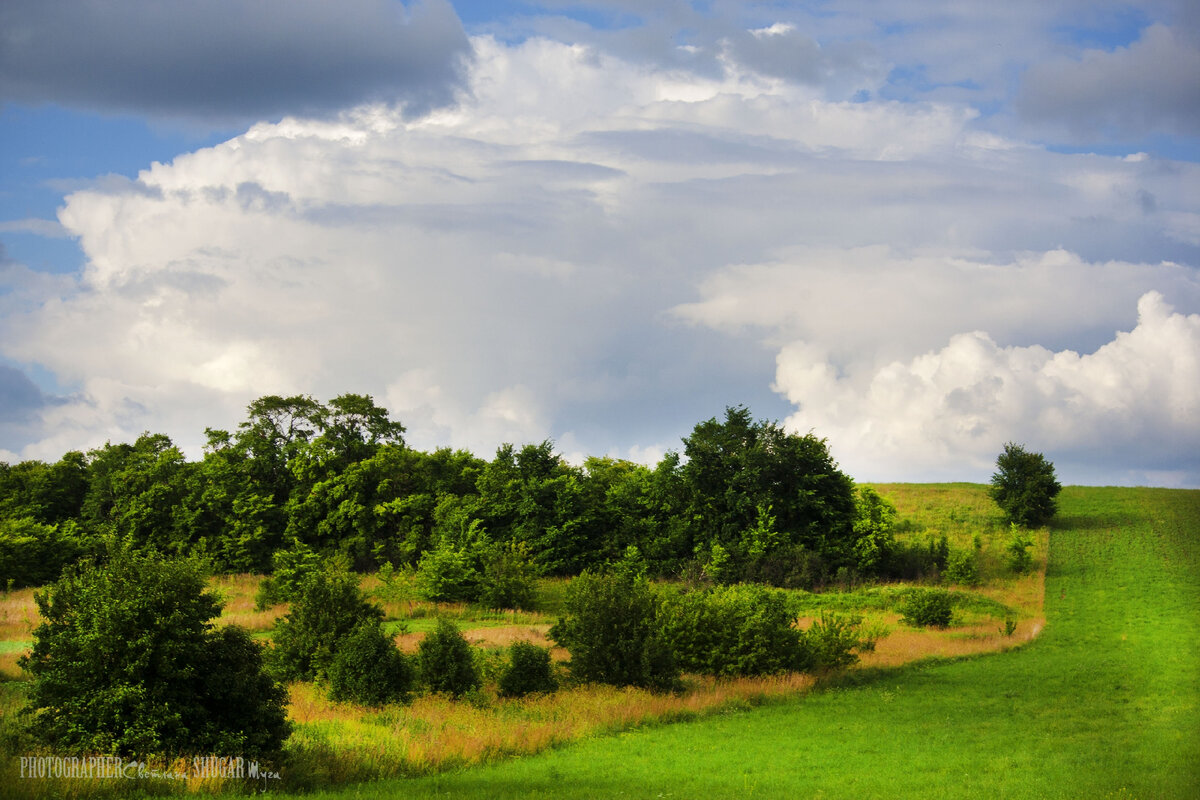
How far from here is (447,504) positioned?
5716cm

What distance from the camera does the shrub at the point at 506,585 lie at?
145ft

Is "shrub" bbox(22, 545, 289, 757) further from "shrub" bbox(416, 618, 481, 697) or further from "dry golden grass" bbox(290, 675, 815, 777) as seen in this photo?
"shrub" bbox(416, 618, 481, 697)

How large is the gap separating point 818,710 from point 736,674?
156 inches

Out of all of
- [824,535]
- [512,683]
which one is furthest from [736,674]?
[824,535]

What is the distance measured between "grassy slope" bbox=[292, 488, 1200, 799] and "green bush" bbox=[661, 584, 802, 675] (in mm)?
2136

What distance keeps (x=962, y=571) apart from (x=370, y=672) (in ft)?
144

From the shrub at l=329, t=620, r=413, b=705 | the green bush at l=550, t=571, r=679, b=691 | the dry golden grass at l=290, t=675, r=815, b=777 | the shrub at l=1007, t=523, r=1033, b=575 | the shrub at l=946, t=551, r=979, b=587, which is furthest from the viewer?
the shrub at l=1007, t=523, r=1033, b=575

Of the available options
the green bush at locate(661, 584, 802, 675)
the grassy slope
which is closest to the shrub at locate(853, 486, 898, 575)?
the grassy slope

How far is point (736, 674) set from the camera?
28188 millimetres

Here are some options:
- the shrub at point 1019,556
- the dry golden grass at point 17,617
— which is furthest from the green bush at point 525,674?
the shrub at point 1019,556

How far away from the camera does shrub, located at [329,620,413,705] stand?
72.2 feet

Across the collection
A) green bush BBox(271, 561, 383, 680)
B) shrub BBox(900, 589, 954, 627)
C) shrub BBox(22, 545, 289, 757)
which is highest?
shrub BBox(22, 545, 289, 757)

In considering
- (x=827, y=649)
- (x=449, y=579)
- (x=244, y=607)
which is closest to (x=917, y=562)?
(x=827, y=649)

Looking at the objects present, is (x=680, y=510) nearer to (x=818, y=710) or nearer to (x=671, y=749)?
(x=818, y=710)
